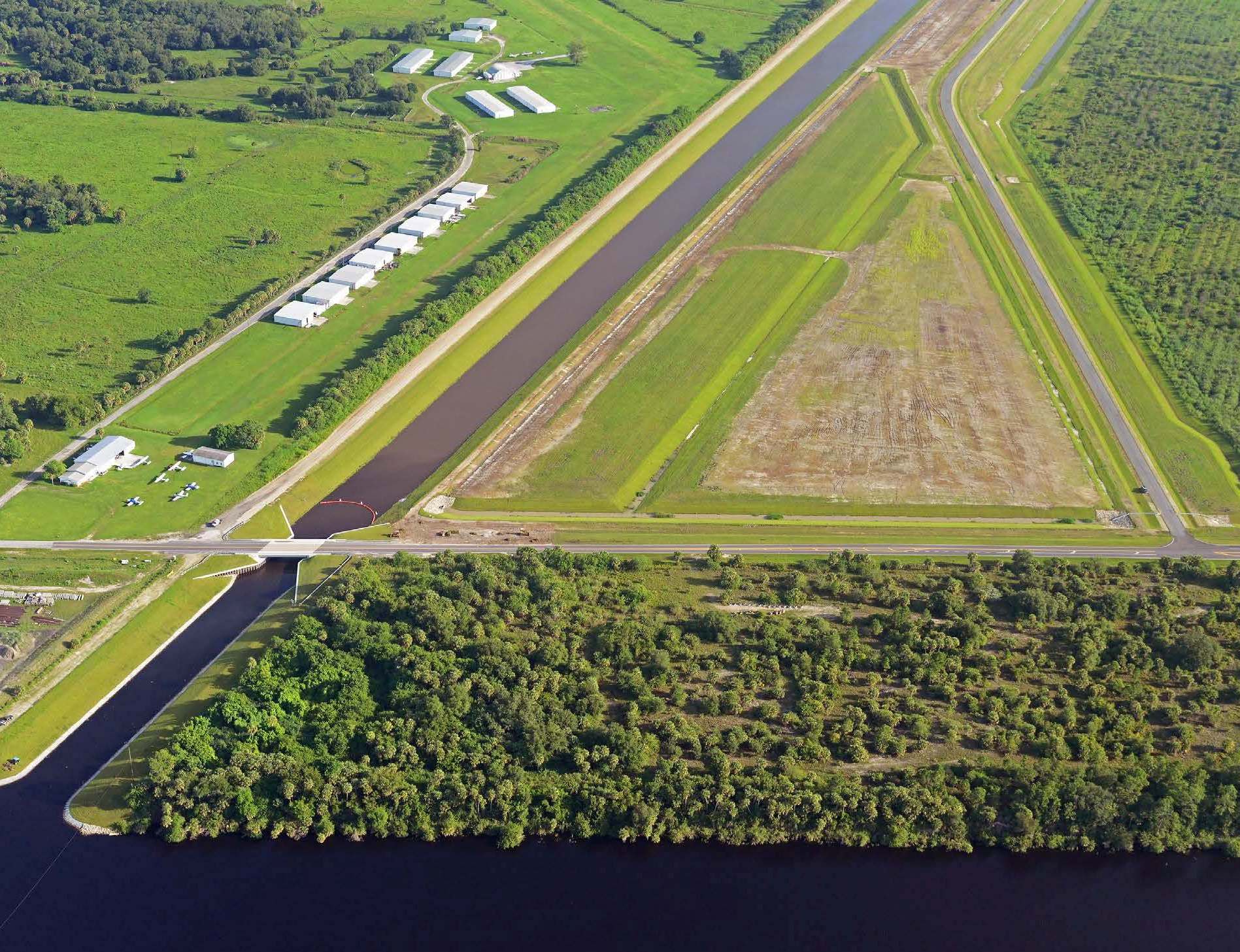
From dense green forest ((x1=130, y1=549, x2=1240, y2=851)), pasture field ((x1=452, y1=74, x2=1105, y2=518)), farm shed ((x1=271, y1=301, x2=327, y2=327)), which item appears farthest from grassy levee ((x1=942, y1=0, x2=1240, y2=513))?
farm shed ((x1=271, y1=301, x2=327, y2=327))

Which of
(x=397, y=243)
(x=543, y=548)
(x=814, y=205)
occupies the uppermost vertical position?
(x=814, y=205)

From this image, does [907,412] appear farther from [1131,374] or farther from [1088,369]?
[1131,374]

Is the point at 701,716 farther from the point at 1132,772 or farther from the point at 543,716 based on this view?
the point at 1132,772

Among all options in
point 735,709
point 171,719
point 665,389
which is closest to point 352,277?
point 665,389

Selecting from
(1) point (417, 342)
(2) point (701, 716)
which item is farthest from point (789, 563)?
(1) point (417, 342)

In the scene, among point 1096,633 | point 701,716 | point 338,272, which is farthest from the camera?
point 338,272
